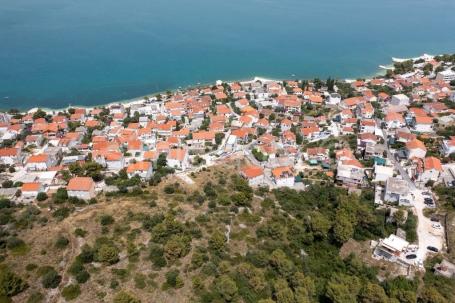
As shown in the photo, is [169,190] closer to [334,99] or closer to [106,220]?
[106,220]

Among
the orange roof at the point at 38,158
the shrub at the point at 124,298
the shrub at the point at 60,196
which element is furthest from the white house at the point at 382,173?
the orange roof at the point at 38,158

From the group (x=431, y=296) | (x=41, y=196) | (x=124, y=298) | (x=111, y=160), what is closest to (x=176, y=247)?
(x=124, y=298)

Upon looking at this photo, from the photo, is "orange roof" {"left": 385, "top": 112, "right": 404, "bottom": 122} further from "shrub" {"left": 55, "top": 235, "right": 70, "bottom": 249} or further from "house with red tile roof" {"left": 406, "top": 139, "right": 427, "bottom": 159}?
"shrub" {"left": 55, "top": 235, "right": 70, "bottom": 249}

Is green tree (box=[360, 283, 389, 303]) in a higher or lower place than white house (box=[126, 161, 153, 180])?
higher

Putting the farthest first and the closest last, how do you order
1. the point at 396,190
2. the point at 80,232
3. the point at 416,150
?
1. the point at 416,150
2. the point at 396,190
3. the point at 80,232

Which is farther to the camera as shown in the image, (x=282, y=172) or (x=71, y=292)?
(x=282, y=172)

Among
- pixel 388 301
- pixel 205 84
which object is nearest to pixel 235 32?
pixel 205 84

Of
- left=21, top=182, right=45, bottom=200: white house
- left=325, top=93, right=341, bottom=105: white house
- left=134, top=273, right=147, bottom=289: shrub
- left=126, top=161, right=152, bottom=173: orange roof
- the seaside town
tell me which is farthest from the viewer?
left=325, top=93, right=341, bottom=105: white house

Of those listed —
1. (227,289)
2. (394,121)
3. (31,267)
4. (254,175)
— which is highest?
(394,121)

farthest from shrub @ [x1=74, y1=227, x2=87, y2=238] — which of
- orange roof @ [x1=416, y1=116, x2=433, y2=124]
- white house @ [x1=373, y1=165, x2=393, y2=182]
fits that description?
orange roof @ [x1=416, y1=116, x2=433, y2=124]
